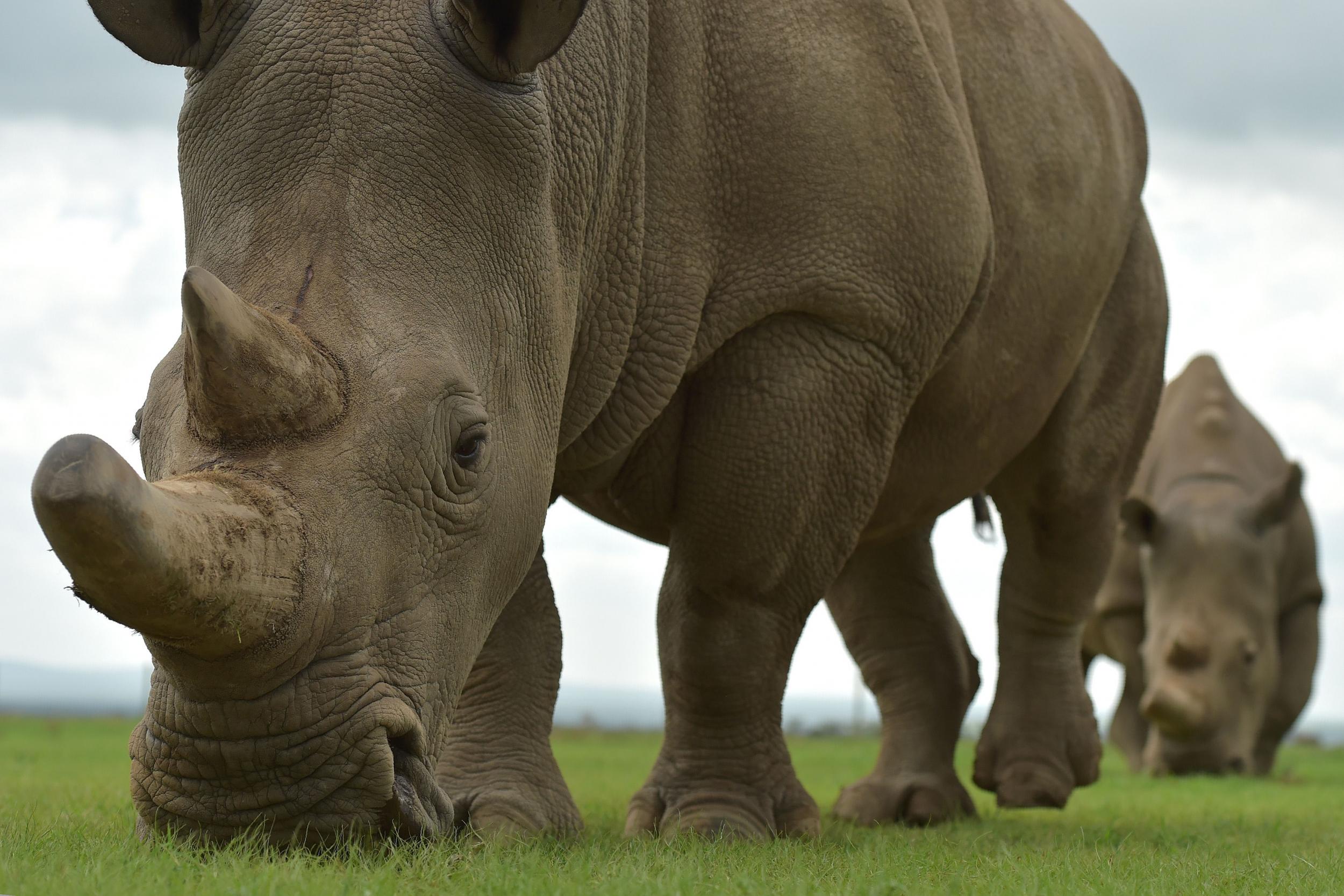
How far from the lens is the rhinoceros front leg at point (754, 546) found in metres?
4.61

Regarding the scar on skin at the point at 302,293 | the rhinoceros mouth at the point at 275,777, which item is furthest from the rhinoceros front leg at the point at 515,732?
the scar on skin at the point at 302,293

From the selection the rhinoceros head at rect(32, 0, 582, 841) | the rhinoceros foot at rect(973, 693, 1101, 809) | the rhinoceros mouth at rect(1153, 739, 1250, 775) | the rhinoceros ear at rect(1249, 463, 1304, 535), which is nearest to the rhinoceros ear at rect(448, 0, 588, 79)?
the rhinoceros head at rect(32, 0, 582, 841)

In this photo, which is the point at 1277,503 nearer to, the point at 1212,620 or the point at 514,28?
the point at 1212,620

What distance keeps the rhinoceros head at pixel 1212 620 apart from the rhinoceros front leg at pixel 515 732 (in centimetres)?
582

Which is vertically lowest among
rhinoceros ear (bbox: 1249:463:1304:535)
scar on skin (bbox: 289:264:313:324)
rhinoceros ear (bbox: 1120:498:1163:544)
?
A: scar on skin (bbox: 289:264:313:324)

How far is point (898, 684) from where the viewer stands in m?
6.80

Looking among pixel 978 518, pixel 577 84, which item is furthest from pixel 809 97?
pixel 978 518

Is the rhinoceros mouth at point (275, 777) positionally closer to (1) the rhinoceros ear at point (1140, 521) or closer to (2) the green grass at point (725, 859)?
(2) the green grass at point (725, 859)

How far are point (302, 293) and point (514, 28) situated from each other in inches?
30.1

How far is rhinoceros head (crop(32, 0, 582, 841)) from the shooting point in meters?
2.90

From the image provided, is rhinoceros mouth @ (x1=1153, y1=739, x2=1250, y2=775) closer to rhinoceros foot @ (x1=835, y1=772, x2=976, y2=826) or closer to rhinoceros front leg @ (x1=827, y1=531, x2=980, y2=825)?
rhinoceros front leg @ (x1=827, y1=531, x2=980, y2=825)

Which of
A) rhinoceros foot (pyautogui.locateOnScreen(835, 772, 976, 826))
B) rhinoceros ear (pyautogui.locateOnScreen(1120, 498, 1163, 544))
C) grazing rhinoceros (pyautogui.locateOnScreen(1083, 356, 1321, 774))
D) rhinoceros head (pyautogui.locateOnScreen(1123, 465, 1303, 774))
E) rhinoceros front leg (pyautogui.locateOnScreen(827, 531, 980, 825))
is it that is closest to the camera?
rhinoceros foot (pyautogui.locateOnScreen(835, 772, 976, 826))

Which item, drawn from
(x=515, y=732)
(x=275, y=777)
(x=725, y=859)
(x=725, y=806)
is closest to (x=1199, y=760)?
(x=725, y=806)

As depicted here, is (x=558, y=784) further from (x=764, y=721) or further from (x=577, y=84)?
(x=577, y=84)
